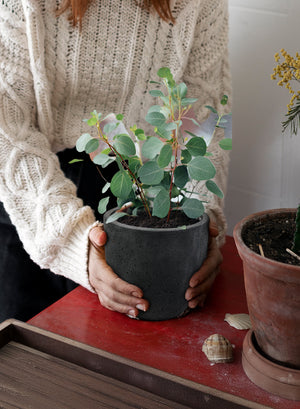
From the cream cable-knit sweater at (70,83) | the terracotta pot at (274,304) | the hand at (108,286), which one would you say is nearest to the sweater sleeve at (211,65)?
the cream cable-knit sweater at (70,83)

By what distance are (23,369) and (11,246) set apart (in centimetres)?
53

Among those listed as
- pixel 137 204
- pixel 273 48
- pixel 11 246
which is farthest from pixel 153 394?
pixel 273 48

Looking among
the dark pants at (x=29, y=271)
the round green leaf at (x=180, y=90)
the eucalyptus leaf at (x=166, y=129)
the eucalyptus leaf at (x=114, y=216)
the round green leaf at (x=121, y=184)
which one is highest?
the round green leaf at (x=180, y=90)

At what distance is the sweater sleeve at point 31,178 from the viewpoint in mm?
849

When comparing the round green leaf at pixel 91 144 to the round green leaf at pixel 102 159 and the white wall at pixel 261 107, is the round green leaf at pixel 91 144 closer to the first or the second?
the round green leaf at pixel 102 159

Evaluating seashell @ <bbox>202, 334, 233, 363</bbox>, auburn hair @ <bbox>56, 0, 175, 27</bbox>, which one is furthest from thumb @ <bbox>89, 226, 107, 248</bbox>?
auburn hair @ <bbox>56, 0, 175, 27</bbox>

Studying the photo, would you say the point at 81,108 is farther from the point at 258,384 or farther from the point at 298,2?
the point at 258,384

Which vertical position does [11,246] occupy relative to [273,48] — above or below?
below

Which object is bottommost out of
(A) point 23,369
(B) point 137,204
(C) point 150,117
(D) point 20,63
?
(A) point 23,369

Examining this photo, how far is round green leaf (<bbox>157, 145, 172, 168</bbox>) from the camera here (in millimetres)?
658

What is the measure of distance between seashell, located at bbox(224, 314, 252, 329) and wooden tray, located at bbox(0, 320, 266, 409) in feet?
0.69

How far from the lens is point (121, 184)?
707 mm

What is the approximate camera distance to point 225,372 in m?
0.65

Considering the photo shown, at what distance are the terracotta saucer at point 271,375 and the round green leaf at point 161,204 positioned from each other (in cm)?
23
